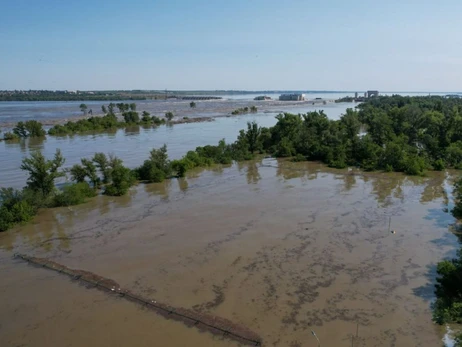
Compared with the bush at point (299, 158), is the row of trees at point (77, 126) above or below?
above

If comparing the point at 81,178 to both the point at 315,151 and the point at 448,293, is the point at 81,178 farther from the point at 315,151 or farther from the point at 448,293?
the point at 448,293

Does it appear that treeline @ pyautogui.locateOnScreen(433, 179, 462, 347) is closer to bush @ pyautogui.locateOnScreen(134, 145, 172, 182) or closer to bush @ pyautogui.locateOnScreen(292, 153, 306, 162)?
bush @ pyautogui.locateOnScreen(134, 145, 172, 182)

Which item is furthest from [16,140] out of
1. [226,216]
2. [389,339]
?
[389,339]

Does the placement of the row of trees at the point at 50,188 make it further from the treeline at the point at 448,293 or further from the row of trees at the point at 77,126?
the row of trees at the point at 77,126

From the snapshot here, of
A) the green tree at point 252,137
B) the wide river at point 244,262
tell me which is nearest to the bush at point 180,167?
the wide river at point 244,262

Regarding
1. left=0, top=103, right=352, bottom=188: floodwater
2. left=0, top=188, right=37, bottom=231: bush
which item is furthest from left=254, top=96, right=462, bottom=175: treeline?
left=0, top=188, right=37, bottom=231: bush

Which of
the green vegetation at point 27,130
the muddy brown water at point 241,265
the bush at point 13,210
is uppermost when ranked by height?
the green vegetation at point 27,130
